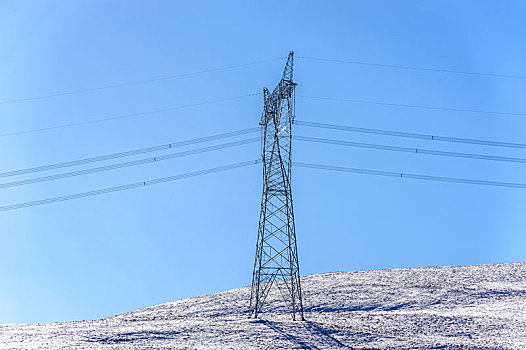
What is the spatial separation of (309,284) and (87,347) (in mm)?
23773

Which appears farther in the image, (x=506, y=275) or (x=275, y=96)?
(x=506, y=275)

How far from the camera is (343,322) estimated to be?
1188 inches

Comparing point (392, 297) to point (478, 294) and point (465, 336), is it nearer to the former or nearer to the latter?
point (478, 294)

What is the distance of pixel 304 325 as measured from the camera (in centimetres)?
2889

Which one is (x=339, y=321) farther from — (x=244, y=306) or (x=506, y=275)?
(x=506, y=275)

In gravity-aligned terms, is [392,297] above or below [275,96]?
below

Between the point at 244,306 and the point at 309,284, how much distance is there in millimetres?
7610

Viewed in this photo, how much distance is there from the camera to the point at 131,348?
80.8 ft

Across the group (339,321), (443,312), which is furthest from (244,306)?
(443,312)

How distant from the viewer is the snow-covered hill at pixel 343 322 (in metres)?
25.6

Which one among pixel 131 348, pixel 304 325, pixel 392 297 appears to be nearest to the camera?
pixel 131 348

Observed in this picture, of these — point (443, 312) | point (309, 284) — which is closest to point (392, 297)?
point (443, 312)

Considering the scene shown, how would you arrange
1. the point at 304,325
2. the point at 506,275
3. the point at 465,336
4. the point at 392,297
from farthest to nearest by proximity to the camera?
1. the point at 506,275
2. the point at 392,297
3. the point at 304,325
4. the point at 465,336

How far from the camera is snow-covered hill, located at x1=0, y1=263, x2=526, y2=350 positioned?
1009 inches
